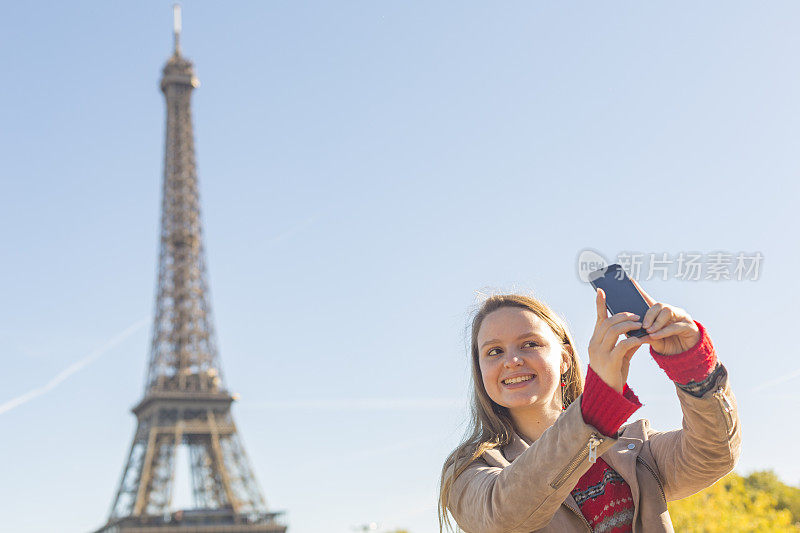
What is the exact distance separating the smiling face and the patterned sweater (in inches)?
11.7

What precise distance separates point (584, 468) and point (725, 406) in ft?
1.66

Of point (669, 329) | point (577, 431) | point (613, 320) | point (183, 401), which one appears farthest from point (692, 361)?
point (183, 401)

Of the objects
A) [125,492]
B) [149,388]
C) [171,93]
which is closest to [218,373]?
[149,388]

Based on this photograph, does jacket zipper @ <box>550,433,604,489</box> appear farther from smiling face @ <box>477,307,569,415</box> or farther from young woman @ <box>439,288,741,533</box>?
smiling face @ <box>477,307,569,415</box>

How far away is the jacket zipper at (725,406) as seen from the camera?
7.75ft

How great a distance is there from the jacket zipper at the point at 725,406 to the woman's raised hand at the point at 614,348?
1.12 feet

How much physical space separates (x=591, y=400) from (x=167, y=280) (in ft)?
172

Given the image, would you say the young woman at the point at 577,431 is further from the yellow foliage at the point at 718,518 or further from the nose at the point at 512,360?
the yellow foliage at the point at 718,518

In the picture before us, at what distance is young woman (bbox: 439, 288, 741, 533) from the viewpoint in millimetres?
2164

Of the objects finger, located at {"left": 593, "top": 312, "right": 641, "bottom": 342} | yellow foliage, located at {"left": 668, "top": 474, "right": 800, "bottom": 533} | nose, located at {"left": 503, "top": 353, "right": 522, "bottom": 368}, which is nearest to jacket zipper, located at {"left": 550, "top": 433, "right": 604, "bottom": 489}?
finger, located at {"left": 593, "top": 312, "right": 641, "bottom": 342}

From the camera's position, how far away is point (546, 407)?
2809mm

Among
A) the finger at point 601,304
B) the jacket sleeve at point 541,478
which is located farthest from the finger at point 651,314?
the jacket sleeve at point 541,478

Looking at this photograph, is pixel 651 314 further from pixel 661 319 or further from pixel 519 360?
pixel 519 360

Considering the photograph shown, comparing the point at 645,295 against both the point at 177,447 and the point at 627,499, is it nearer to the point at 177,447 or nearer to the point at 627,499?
the point at 627,499
